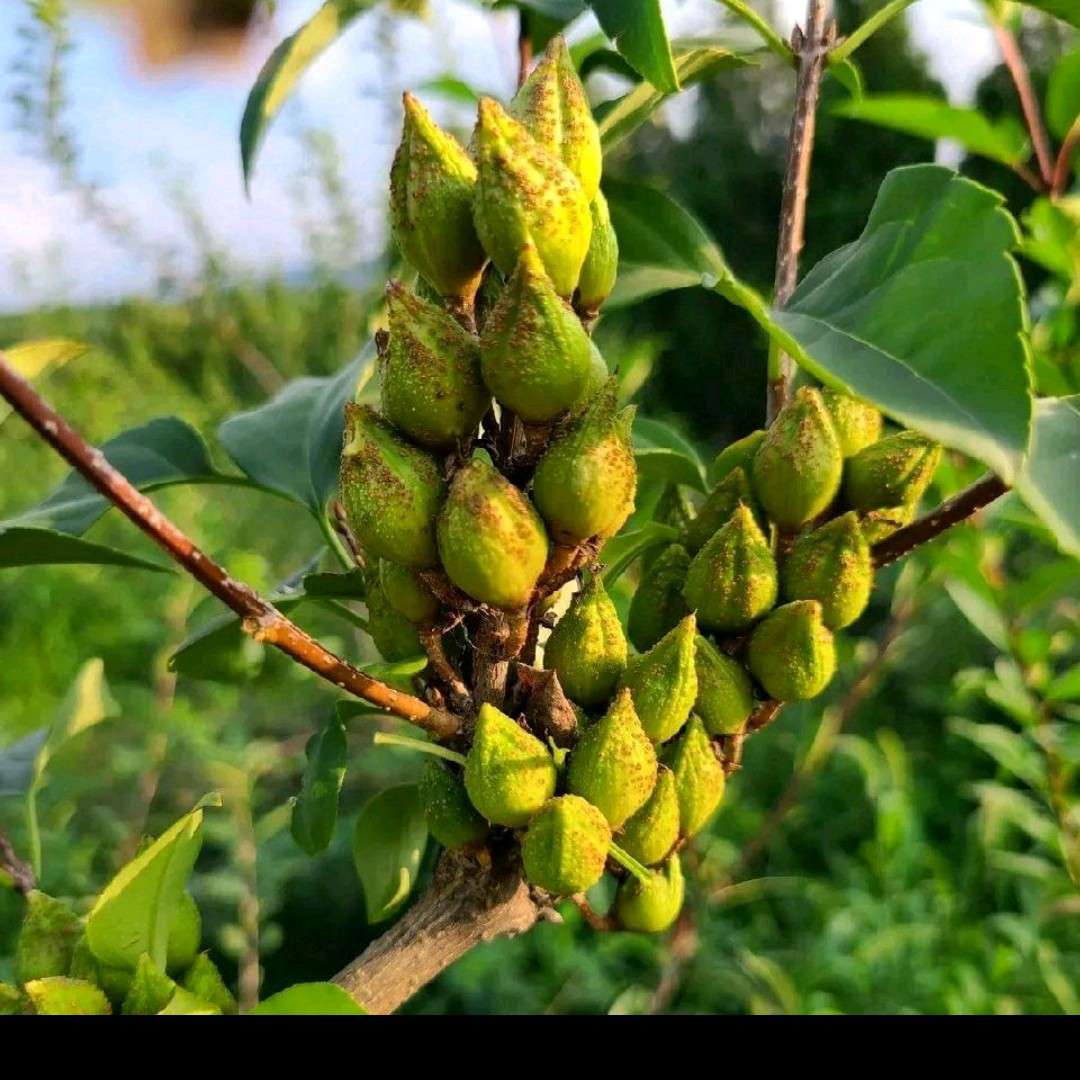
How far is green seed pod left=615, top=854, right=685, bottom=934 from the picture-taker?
44cm

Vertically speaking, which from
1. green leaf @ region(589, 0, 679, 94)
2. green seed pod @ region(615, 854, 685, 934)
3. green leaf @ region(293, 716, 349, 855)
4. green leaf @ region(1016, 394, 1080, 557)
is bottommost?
green seed pod @ region(615, 854, 685, 934)

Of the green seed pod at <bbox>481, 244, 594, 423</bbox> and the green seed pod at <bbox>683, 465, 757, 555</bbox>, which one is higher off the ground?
the green seed pod at <bbox>481, 244, 594, 423</bbox>

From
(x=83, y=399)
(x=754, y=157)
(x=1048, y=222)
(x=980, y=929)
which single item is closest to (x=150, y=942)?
(x=1048, y=222)

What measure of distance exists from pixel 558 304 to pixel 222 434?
0.84 feet

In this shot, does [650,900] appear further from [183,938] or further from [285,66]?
[285,66]

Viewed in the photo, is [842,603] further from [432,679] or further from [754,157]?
[754,157]

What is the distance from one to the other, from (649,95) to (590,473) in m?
0.25

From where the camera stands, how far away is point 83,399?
136 inches

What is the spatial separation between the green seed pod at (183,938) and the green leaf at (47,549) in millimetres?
131

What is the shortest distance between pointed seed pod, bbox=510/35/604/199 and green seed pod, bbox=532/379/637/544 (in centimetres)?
7

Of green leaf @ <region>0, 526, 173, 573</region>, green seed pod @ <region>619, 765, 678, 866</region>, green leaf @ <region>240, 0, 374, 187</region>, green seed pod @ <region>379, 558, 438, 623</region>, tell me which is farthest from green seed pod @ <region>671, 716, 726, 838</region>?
green leaf @ <region>240, 0, 374, 187</region>

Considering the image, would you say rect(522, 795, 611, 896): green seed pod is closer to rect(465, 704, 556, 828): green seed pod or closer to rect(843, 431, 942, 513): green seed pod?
rect(465, 704, 556, 828): green seed pod

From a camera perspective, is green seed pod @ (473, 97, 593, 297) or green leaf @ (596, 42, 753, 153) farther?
green leaf @ (596, 42, 753, 153)

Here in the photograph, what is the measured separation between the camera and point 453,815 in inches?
16.1
